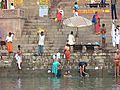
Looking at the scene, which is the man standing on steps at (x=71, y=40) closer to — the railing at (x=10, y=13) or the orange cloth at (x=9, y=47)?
the orange cloth at (x=9, y=47)

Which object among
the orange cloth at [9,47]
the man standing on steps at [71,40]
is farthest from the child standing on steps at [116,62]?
the orange cloth at [9,47]

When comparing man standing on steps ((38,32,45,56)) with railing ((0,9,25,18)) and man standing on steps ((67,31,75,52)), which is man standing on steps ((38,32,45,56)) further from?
railing ((0,9,25,18))

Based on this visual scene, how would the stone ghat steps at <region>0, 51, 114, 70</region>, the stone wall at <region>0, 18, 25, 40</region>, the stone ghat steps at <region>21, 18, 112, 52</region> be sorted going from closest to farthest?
the stone ghat steps at <region>0, 51, 114, 70</region> → the stone ghat steps at <region>21, 18, 112, 52</region> → the stone wall at <region>0, 18, 25, 40</region>

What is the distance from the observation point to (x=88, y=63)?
26.4m

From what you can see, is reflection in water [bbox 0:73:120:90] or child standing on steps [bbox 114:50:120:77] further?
child standing on steps [bbox 114:50:120:77]

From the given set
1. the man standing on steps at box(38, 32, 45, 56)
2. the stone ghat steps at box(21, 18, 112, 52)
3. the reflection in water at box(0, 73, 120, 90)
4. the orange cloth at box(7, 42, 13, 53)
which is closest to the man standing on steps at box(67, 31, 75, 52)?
the stone ghat steps at box(21, 18, 112, 52)

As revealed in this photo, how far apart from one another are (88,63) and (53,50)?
2.40 m

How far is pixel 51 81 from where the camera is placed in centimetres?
2369

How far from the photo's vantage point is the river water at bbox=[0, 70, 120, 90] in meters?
20.8

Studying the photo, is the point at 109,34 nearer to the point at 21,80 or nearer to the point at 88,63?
the point at 88,63

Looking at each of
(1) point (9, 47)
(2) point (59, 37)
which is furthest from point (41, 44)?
(2) point (59, 37)

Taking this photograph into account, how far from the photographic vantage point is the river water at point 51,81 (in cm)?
2080

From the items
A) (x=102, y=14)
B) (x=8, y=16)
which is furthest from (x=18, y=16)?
(x=102, y=14)

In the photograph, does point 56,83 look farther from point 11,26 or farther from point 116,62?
point 11,26
